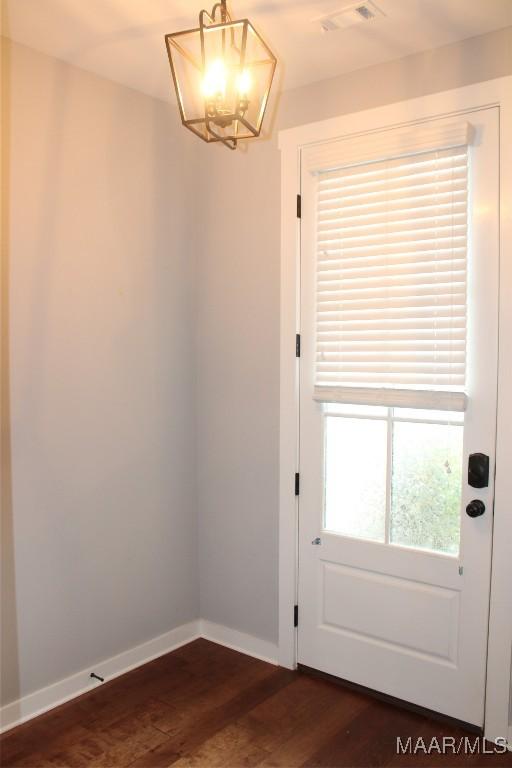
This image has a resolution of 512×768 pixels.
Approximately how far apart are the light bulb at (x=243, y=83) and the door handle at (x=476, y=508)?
1706mm

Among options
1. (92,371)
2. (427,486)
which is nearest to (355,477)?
(427,486)

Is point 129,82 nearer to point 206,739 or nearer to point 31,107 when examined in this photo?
point 31,107

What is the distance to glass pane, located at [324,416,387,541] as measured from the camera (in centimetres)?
267

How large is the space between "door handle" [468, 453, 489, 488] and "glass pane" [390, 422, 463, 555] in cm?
7

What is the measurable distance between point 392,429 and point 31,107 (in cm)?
194

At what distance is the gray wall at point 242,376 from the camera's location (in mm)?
2922

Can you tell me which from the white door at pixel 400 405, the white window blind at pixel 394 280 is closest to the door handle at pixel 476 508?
the white door at pixel 400 405

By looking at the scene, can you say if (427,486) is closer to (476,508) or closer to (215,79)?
(476,508)

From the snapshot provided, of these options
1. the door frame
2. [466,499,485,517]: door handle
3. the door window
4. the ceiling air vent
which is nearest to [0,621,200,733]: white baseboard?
the door frame

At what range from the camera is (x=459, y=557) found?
2471 mm

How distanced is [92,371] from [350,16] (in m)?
1.71

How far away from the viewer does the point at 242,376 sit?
3.06 m

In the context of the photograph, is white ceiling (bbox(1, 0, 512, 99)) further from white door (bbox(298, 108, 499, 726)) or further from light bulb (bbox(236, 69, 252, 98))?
light bulb (bbox(236, 69, 252, 98))

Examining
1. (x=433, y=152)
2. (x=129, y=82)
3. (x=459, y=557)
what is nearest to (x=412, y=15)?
(x=433, y=152)
